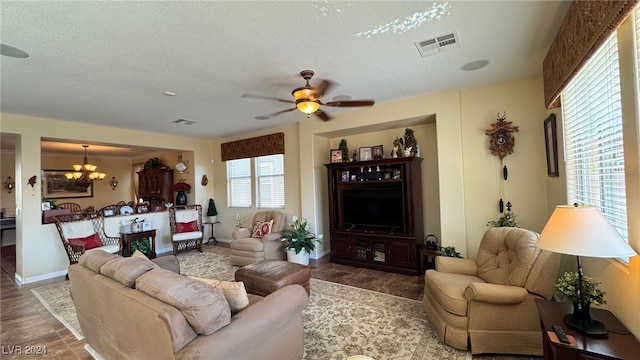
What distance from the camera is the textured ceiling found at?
2012 millimetres

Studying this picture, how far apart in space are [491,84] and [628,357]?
334 centimetres

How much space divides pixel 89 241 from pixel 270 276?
3851 millimetres

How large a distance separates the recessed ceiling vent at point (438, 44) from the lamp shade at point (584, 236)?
5.72 feet

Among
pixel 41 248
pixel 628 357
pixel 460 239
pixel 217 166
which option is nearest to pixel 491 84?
pixel 460 239

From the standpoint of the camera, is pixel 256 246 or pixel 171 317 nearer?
pixel 171 317

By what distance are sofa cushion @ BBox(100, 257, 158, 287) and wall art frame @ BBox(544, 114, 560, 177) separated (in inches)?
162

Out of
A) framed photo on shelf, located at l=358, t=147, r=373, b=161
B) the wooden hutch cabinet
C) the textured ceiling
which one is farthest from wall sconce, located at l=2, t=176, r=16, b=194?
framed photo on shelf, located at l=358, t=147, r=373, b=161

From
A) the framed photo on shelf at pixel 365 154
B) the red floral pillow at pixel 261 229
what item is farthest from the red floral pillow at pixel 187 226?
the framed photo on shelf at pixel 365 154

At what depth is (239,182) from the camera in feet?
22.5

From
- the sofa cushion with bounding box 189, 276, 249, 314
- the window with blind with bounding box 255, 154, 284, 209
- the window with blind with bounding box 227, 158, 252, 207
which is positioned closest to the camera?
the sofa cushion with bounding box 189, 276, 249, 314

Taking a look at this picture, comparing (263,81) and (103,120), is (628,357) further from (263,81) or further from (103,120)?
(103,120)

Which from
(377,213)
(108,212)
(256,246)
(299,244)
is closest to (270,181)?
(256,246)

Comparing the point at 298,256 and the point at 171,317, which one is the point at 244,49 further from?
the point at 298,256

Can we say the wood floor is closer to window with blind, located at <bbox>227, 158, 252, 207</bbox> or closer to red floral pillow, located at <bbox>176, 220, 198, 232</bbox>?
red floral pillow, located at <bbox>176, 220, 198, 232</bbox>
